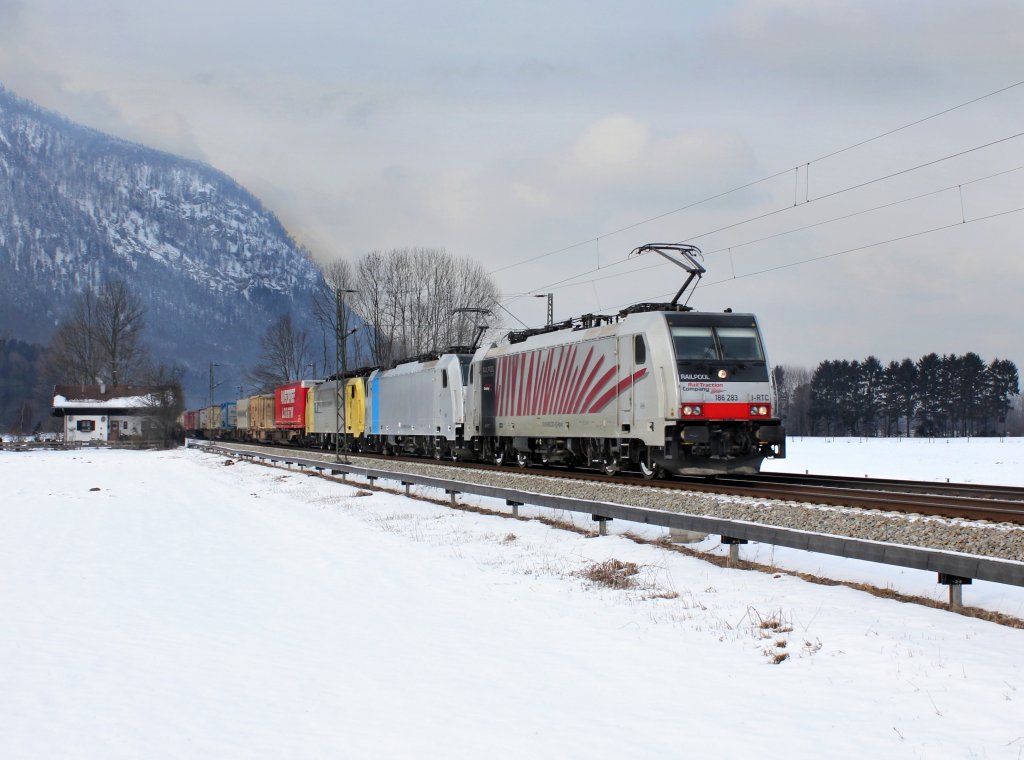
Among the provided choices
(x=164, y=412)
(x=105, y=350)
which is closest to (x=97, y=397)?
(x=105, y=350)

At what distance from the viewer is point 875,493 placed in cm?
1606

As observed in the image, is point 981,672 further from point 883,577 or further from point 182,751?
point 182,751

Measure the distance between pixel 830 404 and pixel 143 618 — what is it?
130m

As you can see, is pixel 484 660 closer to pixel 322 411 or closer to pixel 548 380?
pixel 548 380

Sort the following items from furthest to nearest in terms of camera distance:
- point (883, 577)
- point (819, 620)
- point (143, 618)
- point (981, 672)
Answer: point (883, 577), point (143, 618), point (819, 620), point (981, 672)

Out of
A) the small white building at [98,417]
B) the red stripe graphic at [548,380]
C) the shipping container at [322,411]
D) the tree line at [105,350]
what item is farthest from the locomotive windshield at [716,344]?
the small white building at [98,417]

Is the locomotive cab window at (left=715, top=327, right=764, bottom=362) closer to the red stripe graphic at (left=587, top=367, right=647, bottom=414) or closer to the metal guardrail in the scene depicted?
the red stripe graphic at (left=587, top=367, right=647, bottom=414)

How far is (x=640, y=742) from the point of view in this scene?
5617 millimetres

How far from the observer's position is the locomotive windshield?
62.1ft

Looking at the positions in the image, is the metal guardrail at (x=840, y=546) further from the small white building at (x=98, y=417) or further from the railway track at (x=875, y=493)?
the small white building at (x=98, y=417)

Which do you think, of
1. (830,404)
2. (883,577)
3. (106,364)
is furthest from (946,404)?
(883,577)

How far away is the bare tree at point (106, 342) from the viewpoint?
121 m

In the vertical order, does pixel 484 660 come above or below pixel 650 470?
below

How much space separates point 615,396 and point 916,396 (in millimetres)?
115371
